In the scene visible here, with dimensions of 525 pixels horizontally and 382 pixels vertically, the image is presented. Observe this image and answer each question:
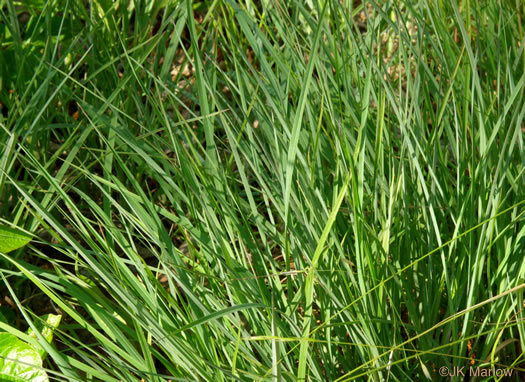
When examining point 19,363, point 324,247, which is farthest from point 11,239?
point 324,247

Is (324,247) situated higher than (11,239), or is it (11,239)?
(11,239)

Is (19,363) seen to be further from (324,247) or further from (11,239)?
(324,247)

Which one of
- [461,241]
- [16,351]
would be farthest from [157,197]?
[461,241]

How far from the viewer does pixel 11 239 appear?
1.09 meters

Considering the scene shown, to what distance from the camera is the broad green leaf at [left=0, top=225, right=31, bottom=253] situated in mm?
1073

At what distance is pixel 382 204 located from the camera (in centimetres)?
97

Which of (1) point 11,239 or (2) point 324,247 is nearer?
(2) point 324,247

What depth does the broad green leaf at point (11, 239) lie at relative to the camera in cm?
107

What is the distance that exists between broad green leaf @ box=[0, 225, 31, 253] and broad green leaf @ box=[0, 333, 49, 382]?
17 cm

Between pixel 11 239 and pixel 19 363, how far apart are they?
22 centimetres

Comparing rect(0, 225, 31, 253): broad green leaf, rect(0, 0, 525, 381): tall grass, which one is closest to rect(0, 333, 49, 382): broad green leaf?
rect(0, 0, 525, 381): tall grass

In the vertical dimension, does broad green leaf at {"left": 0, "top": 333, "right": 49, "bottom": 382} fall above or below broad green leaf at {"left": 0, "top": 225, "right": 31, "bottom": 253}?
below

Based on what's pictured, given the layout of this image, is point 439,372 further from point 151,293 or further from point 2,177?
point 2,177

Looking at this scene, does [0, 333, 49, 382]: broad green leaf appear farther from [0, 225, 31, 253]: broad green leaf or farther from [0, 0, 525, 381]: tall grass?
[0, 225, 31, 253]: broad green leaf
